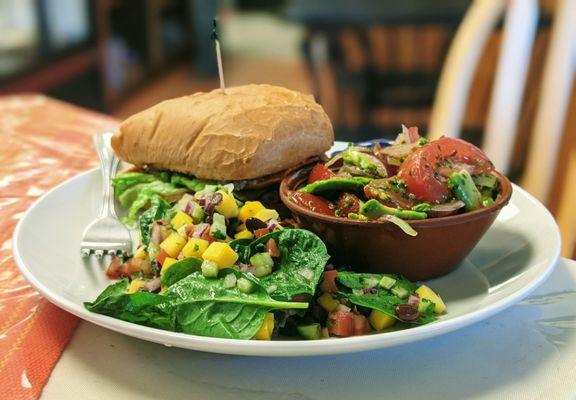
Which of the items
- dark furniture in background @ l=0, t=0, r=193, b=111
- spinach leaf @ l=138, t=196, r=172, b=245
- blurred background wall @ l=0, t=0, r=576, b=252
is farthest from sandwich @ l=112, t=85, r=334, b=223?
dark furniture in background @ l=0, t=0, r=193, b=111

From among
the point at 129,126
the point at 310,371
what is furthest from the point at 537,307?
the point at 129,126

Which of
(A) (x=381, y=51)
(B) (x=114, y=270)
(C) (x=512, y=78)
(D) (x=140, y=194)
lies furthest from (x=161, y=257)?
(A) (x=381, y=51)

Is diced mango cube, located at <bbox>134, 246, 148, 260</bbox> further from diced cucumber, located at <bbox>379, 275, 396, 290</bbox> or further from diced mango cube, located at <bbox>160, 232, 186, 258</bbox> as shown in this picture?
diced cucumber, located at <bbox>379, 275, 396, 290</bbox>

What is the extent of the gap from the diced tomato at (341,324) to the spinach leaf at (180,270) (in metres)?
0.24

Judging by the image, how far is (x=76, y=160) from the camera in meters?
1.93

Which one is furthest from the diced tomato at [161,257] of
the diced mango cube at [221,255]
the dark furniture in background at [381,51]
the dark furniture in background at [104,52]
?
the dark furniture in background at [104,52]

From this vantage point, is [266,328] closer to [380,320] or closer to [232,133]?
[380,320]

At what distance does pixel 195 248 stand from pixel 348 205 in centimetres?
30

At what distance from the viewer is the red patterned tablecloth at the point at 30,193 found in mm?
980

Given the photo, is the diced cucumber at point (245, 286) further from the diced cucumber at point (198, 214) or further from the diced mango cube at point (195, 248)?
the diced cucumber at point (198, 214)

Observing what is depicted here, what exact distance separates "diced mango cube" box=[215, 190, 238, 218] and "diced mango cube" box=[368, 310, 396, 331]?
0.33 m

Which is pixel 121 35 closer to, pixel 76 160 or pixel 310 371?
pixel 76 160

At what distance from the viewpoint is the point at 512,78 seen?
6.59 ft

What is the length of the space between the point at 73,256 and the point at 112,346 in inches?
13.1
